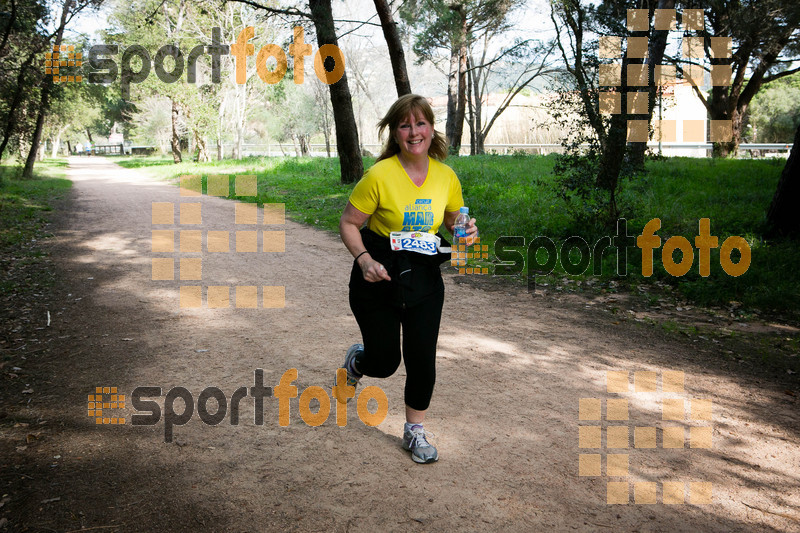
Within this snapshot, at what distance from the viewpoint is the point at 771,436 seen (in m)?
3.83

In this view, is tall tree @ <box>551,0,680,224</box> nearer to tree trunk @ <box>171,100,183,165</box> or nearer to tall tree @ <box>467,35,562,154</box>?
tall tree @ <box>467,35,562,154</box>

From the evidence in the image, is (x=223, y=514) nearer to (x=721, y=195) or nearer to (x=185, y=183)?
(x=721, y=195)

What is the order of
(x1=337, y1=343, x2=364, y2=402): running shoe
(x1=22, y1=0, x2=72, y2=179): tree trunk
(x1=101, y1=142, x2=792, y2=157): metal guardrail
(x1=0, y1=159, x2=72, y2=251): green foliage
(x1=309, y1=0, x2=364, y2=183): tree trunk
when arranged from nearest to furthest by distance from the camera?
(x1=337, y1=343, x2=364, y2=402): running shoe
(x1=0, y1=159, x2=72, y2=251): green foliage
(x1=309, y1=0, x2=364, y2=183): tree trunk
(x1=22, y1=0, x2=72, y2=179): tree trunk
(x1=101, y1=142, x2=792, y2=157): metal guardrail

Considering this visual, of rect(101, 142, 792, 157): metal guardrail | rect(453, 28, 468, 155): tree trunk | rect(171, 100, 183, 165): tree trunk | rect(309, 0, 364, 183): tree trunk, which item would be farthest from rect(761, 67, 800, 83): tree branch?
rect(171, 100, 183, 165): tree trunk

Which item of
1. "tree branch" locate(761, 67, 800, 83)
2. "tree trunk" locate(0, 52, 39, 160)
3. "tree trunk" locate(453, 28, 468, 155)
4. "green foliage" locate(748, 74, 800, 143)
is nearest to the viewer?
"tree trunk" locate(0, 52, 39, 160)

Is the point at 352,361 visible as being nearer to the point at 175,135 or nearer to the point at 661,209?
the point at 661,209

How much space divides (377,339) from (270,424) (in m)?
1.15

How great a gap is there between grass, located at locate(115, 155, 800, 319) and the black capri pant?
4.84 metres

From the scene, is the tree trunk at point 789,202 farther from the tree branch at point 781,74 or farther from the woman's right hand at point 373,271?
the tree branch at point 781,74

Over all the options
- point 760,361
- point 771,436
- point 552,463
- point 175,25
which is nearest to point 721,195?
point 760,361

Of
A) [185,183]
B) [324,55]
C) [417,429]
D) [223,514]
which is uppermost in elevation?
[324,55]

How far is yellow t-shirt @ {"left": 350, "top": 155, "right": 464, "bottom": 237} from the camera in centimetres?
314

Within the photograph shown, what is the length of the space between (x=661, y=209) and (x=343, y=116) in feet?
30.4

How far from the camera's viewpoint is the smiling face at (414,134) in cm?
317
